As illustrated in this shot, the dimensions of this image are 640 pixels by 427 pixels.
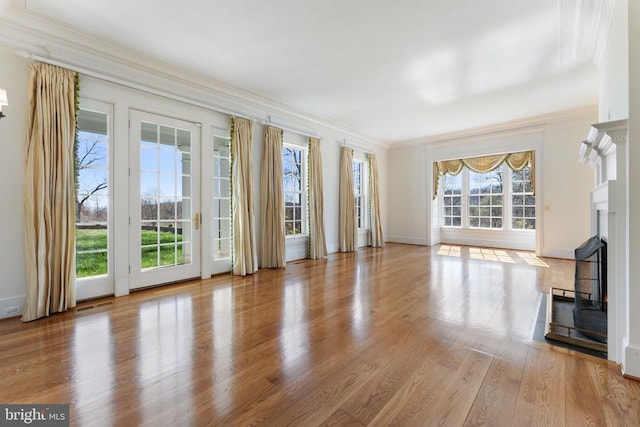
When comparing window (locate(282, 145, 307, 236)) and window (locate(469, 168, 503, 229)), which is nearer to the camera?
window (locate(282, 145, 307, 236))

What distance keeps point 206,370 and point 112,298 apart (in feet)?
7.53

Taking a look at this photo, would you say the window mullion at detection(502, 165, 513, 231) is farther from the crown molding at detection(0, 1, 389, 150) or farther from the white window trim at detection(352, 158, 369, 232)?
the crown molding at detection(0, 1, 389, 150)

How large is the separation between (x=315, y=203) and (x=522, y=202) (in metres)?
5.41

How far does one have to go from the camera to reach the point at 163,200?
3.97 m

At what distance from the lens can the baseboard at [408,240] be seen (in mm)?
7850

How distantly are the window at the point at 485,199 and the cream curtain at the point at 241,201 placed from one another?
6362 mm

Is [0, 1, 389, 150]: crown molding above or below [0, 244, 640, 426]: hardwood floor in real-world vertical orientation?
above

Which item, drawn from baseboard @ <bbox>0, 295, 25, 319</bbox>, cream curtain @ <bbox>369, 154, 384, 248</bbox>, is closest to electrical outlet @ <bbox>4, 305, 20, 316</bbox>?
baseboard @ <bbox>0, 295, 25, 319</bbox>

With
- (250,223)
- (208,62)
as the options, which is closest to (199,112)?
(208,62)

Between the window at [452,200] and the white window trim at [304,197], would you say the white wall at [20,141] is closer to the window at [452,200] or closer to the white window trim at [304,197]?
the white window trim at [304,197]

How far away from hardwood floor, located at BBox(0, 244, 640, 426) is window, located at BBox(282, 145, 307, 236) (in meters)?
2.46

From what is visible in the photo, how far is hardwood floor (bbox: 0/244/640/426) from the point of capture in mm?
1513

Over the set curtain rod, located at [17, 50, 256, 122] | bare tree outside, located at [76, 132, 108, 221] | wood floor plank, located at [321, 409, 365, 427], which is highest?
curtain rod, located at [17, 50, 256, 122]

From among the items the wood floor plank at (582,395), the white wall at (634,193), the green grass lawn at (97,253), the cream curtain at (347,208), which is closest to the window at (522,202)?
the cream curtain at (347,208)
